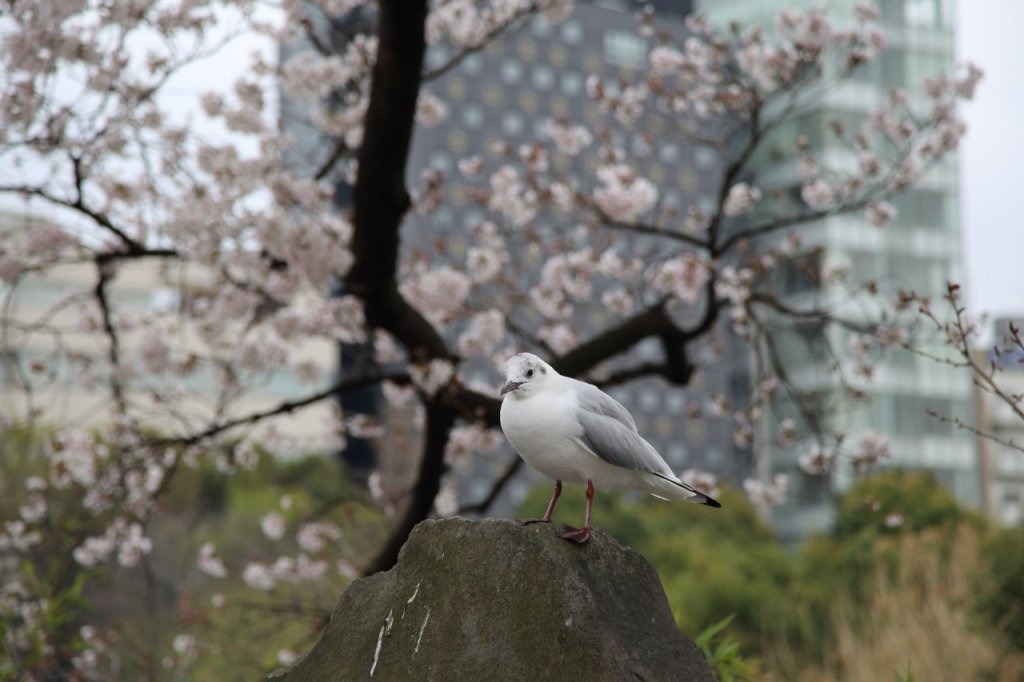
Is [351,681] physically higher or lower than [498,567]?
lower

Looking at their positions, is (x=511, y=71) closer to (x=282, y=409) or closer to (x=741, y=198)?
(x=741, y=198)

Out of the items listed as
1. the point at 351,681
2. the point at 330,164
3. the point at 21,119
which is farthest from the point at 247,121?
the point at 351,681

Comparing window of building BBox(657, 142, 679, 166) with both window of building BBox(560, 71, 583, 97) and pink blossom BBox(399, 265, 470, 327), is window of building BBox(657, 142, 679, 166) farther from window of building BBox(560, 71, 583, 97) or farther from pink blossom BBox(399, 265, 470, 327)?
pink blossom BBox(399, 265, 470, 327)

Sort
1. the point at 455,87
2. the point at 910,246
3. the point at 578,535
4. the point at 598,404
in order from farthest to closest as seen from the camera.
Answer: the point at 455,87
the point at 910,246
the point at 578,535
the point at 598,404

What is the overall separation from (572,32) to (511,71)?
18.9 feet

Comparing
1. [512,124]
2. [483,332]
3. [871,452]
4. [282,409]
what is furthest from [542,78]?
[282,409]

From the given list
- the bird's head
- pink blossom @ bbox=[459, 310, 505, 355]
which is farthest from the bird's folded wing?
pink blossom @ bbox=[459, 310, 505, 355]

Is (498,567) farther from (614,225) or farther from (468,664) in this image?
(614,225)

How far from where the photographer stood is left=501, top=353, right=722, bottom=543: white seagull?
3531 millimetres

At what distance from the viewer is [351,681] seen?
4.07 meters

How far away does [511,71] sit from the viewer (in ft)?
242

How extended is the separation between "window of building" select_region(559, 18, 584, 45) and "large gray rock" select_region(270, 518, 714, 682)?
74.5 metres

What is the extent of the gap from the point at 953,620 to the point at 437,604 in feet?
26.2

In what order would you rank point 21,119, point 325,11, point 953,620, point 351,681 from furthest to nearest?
point 953,620 → point 325,11 → point 21,119 → point 351,681
